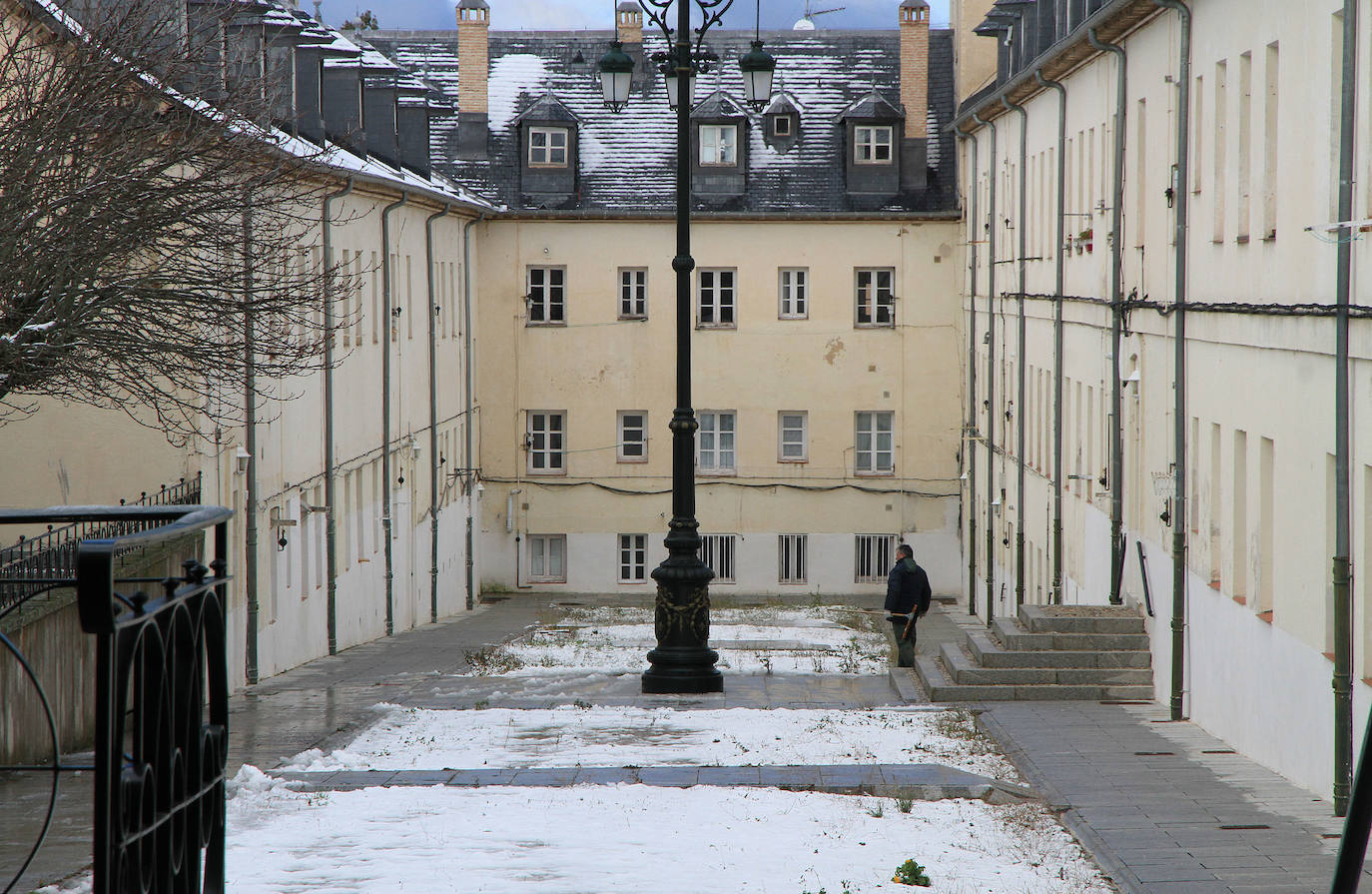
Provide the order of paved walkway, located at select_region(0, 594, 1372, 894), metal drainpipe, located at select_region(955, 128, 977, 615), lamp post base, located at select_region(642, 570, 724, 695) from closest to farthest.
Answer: paved walkway, located at select_region(0, 594, 1372, 894) → lamp post base, located at select_region(642, 570, 724, 695) → metal drainpipe, located at select_region(955, 128, 977, 615)

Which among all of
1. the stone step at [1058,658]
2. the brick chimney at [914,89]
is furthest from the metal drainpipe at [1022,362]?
the brick chimney at [914,89]

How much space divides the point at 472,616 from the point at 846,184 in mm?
14218

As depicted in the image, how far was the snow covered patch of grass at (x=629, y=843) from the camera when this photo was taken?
863 cm

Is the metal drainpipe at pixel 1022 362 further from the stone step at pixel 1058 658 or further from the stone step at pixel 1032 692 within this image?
the stone step at pixel 1032 692

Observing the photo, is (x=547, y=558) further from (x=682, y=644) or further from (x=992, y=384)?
(x=682, y=644)

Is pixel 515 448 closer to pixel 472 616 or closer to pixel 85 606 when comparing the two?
pixel 472 616

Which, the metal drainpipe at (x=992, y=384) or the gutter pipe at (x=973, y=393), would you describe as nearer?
the metal drainpipe at (x=992, y=384)

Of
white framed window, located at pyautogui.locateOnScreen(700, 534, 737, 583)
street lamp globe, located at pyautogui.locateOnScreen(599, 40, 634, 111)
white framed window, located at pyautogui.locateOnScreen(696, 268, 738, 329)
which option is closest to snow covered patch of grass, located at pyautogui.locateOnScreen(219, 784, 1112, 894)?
street lamp globe, located at pyautogui.locateOnScreen(599, 40, 634, 111)

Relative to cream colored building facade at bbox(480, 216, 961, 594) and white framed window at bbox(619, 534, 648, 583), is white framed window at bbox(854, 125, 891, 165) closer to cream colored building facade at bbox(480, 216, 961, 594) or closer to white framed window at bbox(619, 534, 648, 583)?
cream colored building facade at bbox(480, 216, 961, 594)

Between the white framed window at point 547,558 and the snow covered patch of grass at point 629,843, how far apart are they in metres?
30.5

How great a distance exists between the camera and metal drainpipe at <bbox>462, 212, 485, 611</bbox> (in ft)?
130

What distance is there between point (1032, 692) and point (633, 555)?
24878 millimetres

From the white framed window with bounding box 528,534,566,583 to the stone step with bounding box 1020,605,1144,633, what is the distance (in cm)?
2392

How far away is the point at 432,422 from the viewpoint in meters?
35.4
